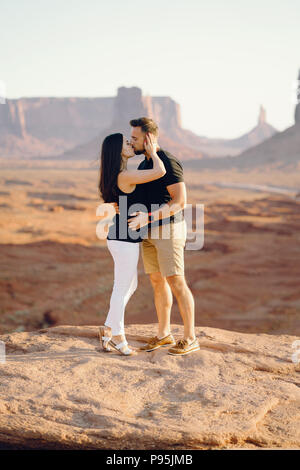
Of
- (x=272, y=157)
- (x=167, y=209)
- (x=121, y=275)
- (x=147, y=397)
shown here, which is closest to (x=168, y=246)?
(x=167, y=209)

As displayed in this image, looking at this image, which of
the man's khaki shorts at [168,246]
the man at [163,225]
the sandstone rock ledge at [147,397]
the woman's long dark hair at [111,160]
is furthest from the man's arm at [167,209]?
the sandstone rock ledge at [147,397]

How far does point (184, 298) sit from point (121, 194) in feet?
2.98

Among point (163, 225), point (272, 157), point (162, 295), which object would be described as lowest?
point (162, 295)

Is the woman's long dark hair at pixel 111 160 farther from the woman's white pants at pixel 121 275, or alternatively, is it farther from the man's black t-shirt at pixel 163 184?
the woman's white pants at pixel 121 275

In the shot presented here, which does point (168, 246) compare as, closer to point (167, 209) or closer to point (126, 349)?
point (167, 209)

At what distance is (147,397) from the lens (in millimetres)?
3004

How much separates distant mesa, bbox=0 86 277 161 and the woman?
9184 cm

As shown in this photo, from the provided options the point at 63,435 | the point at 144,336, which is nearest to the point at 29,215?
the point at 144,336

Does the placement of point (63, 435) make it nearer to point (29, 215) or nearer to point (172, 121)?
point (29, 215)

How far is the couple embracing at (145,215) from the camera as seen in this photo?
333 cm

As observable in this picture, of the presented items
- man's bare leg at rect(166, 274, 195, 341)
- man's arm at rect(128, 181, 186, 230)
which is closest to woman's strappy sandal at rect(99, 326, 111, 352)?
man's bare leg at rect(166, 274, 195, 341)

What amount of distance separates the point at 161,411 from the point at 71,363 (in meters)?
0.87

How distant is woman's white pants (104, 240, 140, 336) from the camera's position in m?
3.45

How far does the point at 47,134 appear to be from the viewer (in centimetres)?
12875
